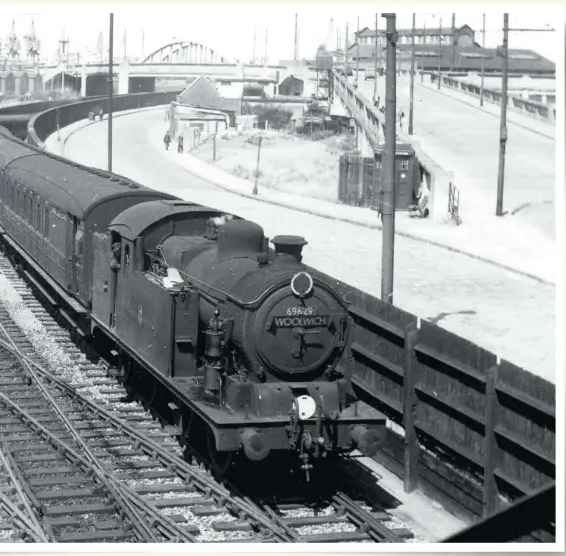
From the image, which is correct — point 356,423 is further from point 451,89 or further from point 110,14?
point 451,89

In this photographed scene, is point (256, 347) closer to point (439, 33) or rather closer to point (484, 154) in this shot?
point (439, 33)

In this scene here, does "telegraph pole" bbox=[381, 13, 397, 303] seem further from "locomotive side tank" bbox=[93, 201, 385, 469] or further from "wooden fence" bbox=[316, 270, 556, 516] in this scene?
"locomotive side tank" bbox=[93, 201, 385, 469]

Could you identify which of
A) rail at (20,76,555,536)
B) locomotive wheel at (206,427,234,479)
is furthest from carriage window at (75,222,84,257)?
locomotive wheel at (206,427,234,479)

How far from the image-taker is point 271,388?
11.7 metres

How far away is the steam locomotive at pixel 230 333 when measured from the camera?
11.6 m

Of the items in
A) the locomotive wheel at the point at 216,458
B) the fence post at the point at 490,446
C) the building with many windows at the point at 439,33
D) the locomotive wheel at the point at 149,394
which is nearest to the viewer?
the fence post at the point at 490,446

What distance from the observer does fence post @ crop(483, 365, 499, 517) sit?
444 inches

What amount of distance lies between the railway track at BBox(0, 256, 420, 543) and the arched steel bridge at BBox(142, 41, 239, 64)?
222 inches

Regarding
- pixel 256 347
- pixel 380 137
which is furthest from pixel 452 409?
pixel 380 137

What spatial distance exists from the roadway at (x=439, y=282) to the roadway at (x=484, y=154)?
8.13ft

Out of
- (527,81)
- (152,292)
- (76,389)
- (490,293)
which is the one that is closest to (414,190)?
(527,81)

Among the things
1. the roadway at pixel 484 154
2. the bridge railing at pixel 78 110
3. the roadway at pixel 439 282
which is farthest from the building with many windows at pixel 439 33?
the bridge railing at pixel 78 110

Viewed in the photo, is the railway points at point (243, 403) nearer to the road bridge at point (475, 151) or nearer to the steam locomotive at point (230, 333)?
the steam locomotive at point (230, 333)

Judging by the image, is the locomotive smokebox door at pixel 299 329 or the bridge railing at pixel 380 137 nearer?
the locomotive smokebox door at pixel 299 329
